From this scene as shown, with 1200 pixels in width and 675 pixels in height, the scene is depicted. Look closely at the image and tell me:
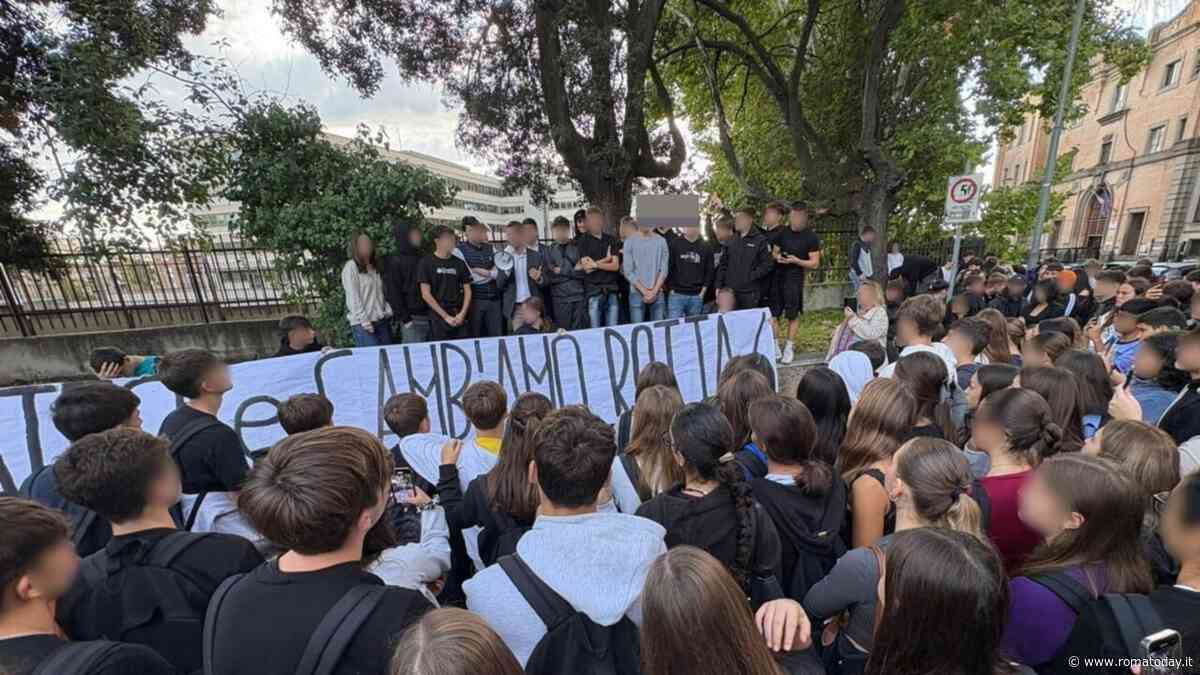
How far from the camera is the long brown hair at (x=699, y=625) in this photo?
1.05 m

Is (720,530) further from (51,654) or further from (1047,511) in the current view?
(51,654)

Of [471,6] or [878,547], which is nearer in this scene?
[878,547]

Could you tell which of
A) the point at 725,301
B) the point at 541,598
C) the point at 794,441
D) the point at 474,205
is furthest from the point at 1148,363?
the point at 474,205

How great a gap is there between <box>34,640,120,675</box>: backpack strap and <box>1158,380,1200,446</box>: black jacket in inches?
172

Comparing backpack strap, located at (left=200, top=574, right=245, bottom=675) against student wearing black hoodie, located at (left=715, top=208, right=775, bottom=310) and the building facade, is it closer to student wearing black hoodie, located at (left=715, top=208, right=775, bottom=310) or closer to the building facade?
the building facade

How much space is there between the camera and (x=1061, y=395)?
8.34 feet

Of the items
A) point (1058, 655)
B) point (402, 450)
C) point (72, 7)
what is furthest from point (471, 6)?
point (1058, 655)

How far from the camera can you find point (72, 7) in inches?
235

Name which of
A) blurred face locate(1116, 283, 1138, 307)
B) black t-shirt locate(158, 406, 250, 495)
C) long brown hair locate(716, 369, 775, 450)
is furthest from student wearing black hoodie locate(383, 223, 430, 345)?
blurred face locate(1116, 283, 1138, 307)

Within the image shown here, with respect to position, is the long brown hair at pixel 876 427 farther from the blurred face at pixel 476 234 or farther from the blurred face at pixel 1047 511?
the blurred face at pixel 476 234

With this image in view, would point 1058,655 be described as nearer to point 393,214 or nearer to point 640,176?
point 393,214

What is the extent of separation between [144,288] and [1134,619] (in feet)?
35.0

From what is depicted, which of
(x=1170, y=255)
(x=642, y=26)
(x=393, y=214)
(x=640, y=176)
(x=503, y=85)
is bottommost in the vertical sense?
(x=1170, y=255)

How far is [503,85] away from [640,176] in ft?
10.0
